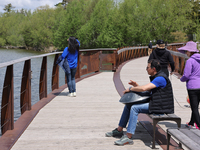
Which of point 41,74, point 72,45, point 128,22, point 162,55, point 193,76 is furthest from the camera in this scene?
point 128,22

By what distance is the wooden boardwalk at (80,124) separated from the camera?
4320 mm

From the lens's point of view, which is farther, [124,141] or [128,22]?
[128,22]

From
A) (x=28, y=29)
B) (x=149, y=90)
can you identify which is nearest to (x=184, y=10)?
(x=149, y=90)

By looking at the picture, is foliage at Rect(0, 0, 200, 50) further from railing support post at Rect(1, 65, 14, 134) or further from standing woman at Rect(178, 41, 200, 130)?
railing support post at Rect(1, 65, 14, 134)

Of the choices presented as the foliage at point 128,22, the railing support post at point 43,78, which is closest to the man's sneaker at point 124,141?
the railing support post at point 43,78

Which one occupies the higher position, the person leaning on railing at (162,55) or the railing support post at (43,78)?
the person leaning on railing at (162,55)

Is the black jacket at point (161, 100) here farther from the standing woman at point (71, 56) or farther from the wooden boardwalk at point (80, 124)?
the standing woman at point (71, 56)

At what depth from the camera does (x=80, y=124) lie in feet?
17.8

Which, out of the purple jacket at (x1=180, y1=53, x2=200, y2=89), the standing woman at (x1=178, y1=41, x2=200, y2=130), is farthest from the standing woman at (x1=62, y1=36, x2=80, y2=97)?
the purple jacket at (x1=180, y1=53, x2=200, y2=89)

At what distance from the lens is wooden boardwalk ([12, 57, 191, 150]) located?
4.32 metres

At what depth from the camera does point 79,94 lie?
859cm

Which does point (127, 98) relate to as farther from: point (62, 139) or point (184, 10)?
point (184, 10)

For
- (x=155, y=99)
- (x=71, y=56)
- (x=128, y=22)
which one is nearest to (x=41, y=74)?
(x=71, y=56)

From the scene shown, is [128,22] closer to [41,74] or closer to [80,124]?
[41,74]
